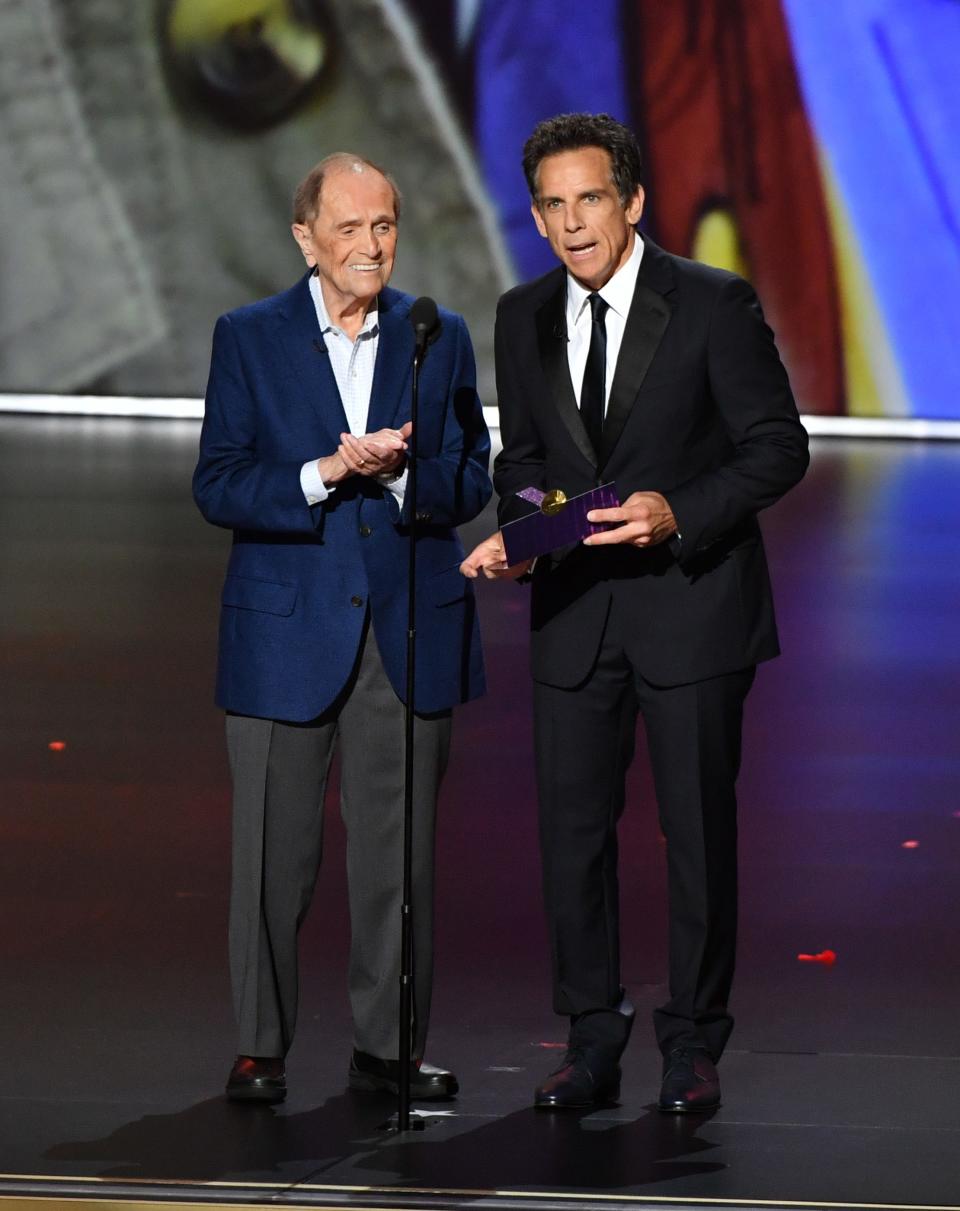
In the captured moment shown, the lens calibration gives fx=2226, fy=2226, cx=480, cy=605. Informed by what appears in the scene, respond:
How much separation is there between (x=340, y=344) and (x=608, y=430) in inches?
18.3

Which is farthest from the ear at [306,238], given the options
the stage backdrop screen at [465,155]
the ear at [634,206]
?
the stage backdrop screen at [465,155]

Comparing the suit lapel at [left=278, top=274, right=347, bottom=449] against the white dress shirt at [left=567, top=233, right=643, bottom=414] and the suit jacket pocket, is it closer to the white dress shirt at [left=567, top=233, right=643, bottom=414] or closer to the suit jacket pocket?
the suit jacket pocket

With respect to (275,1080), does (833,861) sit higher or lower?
higher

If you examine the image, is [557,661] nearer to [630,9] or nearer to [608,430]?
[608,430]

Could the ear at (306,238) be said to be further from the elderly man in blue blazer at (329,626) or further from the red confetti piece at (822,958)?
the red confetti piece at (822,958)

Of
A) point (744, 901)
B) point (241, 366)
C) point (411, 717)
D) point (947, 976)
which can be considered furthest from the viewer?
point (744, 901)

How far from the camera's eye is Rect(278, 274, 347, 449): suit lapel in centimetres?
353

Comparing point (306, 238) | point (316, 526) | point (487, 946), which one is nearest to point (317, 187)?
point (306, 238)

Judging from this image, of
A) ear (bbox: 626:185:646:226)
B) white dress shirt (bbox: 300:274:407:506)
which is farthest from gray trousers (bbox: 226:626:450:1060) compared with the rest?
ear (bbox: 626:185:646:226)

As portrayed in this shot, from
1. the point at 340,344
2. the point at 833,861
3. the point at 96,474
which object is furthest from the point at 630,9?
the point at 340,344

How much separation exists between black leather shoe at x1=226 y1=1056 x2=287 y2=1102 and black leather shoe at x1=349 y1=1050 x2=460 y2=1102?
0.13 m

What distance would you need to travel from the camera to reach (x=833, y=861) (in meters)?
5.06

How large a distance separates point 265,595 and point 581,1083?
91cm

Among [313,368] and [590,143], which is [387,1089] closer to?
[313,368]
